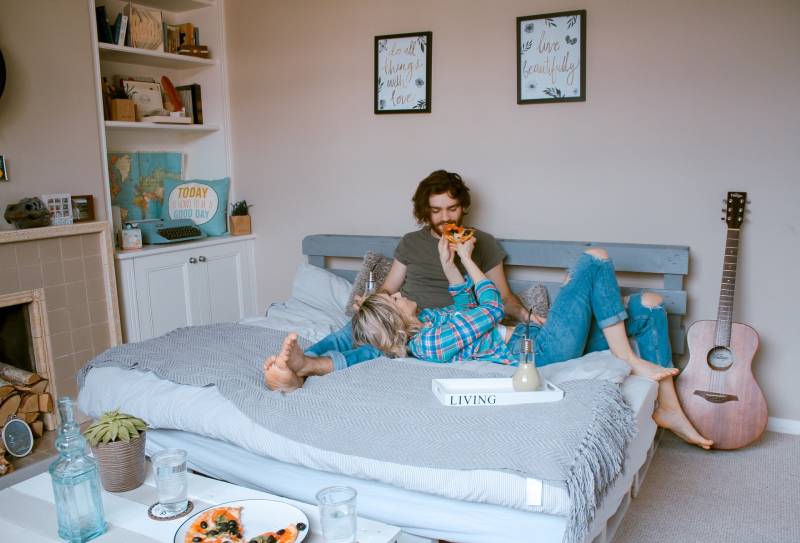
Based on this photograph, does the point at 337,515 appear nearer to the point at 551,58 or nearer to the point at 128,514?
the point at 128,514

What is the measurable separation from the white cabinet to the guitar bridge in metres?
2.48

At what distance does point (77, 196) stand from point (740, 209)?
2905 millimetres

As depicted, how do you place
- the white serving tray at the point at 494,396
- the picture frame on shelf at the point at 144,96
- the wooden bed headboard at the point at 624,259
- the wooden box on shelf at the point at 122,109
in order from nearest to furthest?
the white serving tray at the point at 494,396, the wooden bed headboard at the point at 624,259, the wooden box on shelf at the point at 122,109, the picture frame on shelf at the point at 144,96

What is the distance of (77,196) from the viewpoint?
3100 millimetres

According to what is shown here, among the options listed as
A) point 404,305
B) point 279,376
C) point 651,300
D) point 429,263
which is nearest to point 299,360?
point 279,376

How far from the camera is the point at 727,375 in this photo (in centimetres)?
261

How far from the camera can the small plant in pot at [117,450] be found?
5.24ft

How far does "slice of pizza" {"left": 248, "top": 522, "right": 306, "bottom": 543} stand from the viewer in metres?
1.33

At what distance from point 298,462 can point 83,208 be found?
195 cm

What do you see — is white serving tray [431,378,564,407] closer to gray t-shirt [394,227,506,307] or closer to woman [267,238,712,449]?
woman [267,238,712,449]

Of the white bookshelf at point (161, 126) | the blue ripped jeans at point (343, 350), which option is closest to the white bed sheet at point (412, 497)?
the blue ripped jeans at point (343, 350)

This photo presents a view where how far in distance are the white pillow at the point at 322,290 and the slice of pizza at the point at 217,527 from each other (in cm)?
167

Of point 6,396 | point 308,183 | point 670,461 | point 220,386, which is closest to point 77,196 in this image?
point 6,396

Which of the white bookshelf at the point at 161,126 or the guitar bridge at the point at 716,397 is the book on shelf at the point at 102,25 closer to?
the white bookshelf at the point at 161,126
